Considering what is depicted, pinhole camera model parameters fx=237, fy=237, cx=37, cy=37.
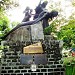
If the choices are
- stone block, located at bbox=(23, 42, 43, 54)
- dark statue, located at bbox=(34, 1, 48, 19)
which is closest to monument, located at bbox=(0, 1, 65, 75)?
stone block, located at bbox=(23, 42, 43, 54)

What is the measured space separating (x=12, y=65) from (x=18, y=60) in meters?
0.36

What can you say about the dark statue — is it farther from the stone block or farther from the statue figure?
the stone block

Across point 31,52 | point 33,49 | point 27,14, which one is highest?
point 27,14

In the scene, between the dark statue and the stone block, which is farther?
the dark statue

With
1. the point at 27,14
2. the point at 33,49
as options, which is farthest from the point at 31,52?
the point at 27,14

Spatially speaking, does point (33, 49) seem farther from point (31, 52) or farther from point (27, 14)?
point (27, 14)

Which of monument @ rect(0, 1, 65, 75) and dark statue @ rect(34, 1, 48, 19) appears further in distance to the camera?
dark statue @ rect(34, 1, 48, 19)

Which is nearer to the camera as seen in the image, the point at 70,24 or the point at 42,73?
the point at 70,24

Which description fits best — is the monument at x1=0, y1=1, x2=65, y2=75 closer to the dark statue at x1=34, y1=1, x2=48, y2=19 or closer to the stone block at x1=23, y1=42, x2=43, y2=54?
the stone block at x1=23, y1=42, x2=43, y2=54

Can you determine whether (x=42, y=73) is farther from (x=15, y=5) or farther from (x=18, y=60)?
(x=15, y=5)

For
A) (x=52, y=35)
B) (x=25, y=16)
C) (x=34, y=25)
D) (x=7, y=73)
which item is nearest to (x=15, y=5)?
(x=25, y=16)

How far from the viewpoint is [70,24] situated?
9.66 metres

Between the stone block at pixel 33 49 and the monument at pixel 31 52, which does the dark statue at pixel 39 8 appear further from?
the stone block at pixel 33 49

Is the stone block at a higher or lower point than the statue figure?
lower
